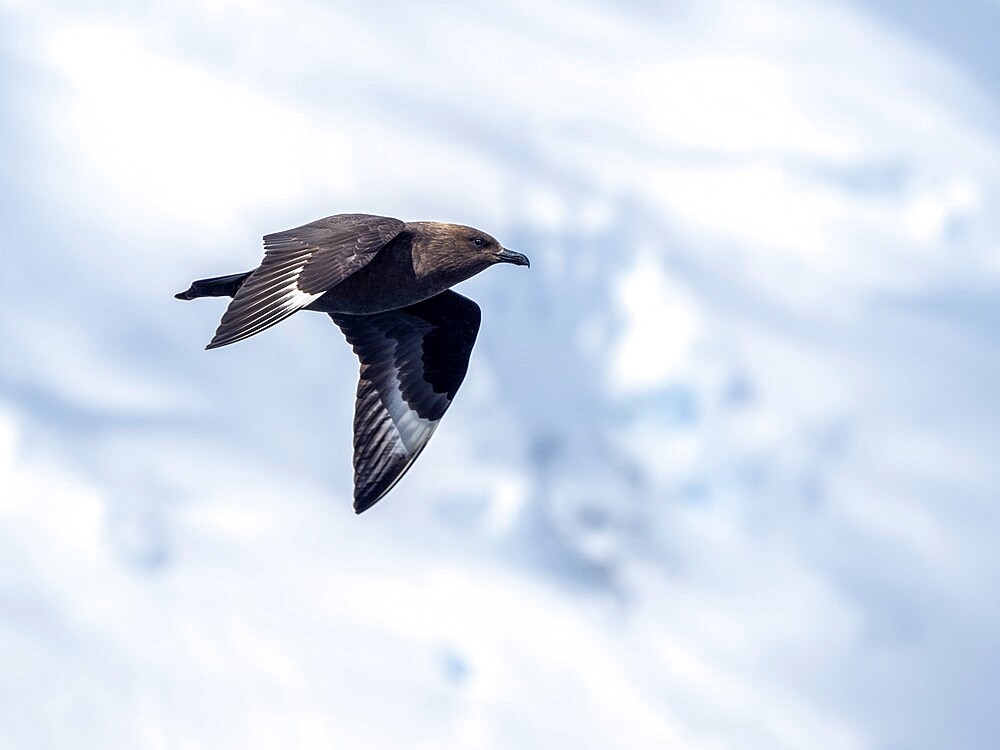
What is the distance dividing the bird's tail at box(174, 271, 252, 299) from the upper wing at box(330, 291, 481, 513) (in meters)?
1.53

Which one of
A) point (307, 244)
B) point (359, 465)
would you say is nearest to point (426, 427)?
point (359, 465)

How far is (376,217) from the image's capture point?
10672 millimetres

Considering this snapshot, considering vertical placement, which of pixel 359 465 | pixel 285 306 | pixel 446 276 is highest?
pixel 446 276

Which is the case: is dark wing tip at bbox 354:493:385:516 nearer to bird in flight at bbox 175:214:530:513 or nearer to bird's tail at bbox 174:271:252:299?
bird in flight at bbox 175:214:530:513

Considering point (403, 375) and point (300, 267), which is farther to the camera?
point (403, 375)

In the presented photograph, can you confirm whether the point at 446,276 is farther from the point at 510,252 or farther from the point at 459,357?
the point at 459,357

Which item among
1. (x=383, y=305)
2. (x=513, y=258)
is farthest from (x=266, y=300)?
(x=513, y=258)

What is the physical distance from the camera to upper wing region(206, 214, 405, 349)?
9.72 meters

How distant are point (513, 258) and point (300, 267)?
1.93m

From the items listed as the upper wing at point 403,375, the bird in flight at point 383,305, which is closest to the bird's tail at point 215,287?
the bird in flight at point 383,305

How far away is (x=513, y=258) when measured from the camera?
11.3 meters

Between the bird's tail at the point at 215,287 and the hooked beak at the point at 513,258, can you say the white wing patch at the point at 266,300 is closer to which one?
the bird's tail at the point at 215,287

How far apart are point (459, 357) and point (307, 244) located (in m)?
2.40

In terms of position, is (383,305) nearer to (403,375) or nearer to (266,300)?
(266,300)
